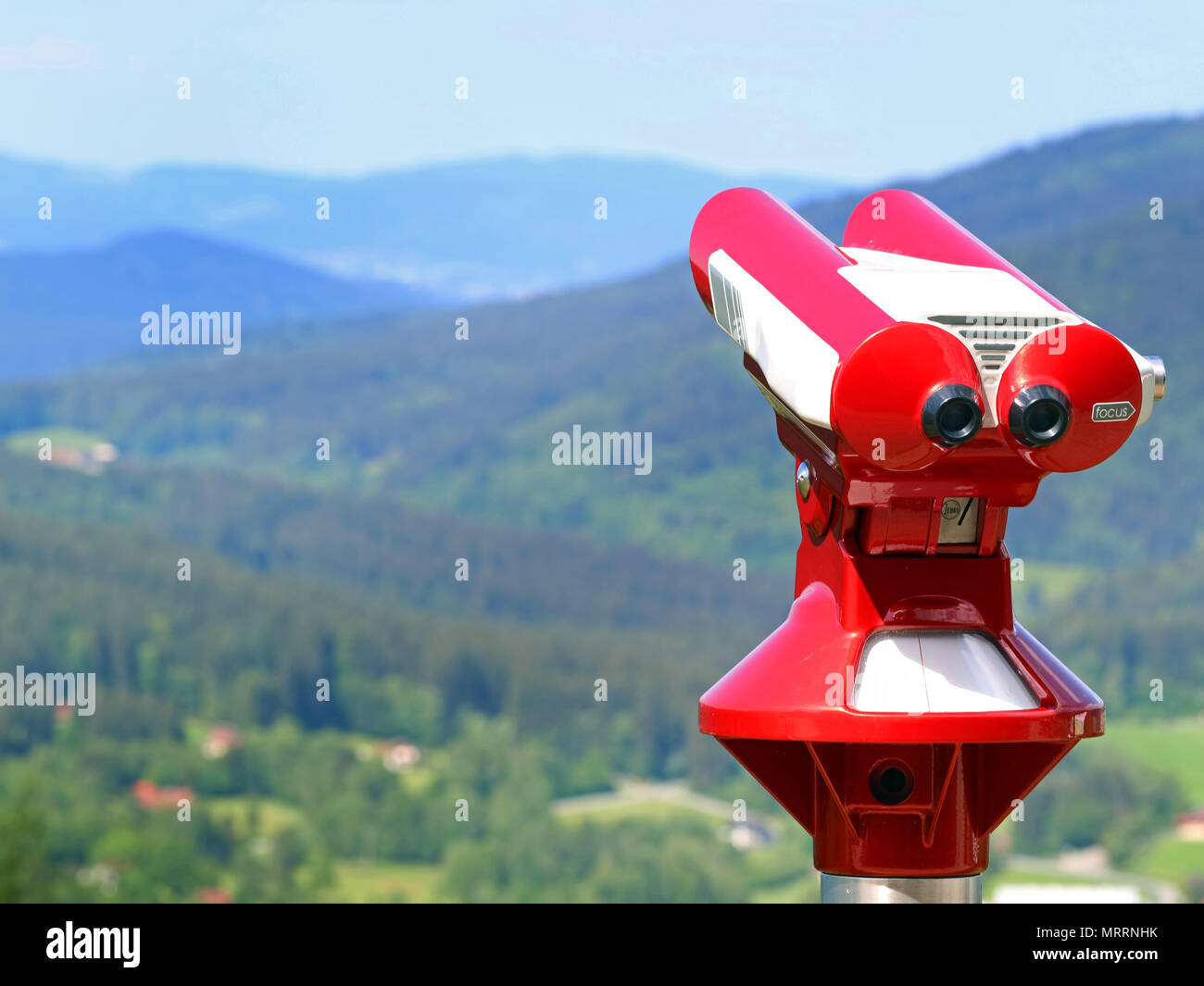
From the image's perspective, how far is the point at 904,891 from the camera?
5082 mm

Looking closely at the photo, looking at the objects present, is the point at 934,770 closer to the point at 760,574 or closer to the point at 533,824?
the point at 533,824

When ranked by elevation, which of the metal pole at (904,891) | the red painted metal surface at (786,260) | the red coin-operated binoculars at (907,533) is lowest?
the metal pole at (904,891)

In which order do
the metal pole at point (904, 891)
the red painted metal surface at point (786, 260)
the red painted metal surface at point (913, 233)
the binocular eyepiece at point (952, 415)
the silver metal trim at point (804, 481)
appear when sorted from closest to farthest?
the binocular eyepiece at point (952, 415)
the red painted metal surface at point (786, 260)
the metal pole at point (904, 891)
the silver metal trim at point (804, 481)
the red painted metal surface at point (913, 233)

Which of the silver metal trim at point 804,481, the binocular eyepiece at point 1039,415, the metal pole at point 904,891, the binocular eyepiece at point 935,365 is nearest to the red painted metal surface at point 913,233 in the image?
the binocular eyepiece at point 935,365

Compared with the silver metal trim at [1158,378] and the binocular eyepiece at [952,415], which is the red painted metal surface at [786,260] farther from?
the silver metal trim at [1158,378]

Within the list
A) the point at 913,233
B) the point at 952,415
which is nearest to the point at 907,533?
the point at 952,415

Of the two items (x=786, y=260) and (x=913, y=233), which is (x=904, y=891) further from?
(x=913, y=233)

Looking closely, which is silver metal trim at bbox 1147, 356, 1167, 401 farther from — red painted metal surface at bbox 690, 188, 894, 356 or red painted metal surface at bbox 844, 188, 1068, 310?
red painted metal surface at bbox 690, 188, 894, 356

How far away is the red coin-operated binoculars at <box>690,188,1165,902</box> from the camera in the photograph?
4.68m

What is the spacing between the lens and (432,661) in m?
164

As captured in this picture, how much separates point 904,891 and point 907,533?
1.00 m

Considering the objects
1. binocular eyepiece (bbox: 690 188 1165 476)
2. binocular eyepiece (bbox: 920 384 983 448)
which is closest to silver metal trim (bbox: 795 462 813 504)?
binocular eyepiece (bbox: 690 188 1165 476)

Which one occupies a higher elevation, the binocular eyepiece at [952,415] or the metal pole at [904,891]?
the binocular eyepiece at [952,415]

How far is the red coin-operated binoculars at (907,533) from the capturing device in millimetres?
4680
